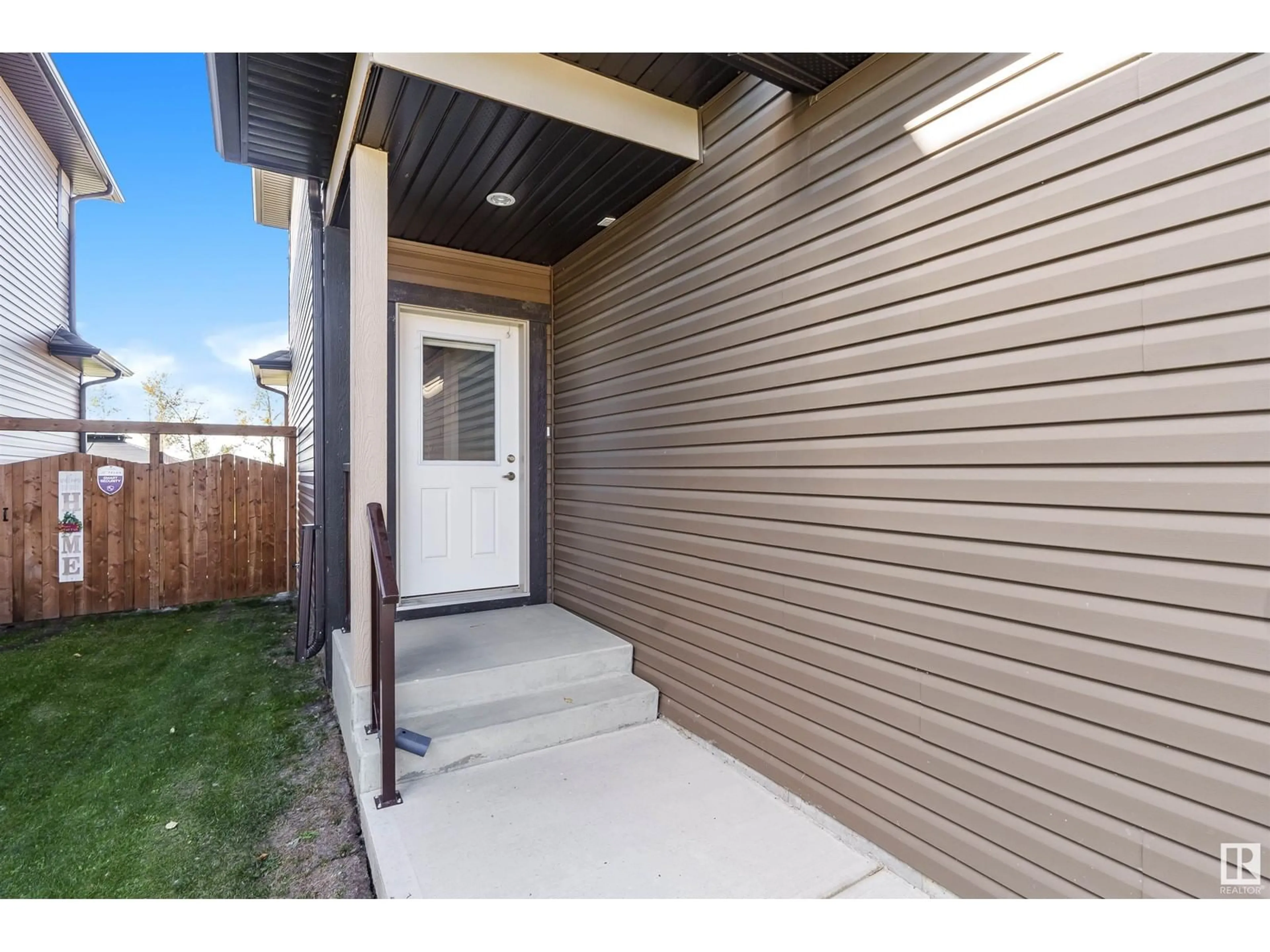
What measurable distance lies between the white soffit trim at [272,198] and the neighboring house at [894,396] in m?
3.43

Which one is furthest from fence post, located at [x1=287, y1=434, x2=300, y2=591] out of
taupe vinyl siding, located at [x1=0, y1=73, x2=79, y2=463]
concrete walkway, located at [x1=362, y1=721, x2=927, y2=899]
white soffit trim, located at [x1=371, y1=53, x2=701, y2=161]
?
white soffit trim, located at [x1=371, y1=53, x2=701, y2=161]

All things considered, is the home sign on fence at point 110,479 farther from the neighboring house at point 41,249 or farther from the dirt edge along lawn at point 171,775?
the dirt edge along lawn at point 171,775

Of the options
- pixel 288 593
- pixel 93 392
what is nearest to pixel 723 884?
pixel 288 593

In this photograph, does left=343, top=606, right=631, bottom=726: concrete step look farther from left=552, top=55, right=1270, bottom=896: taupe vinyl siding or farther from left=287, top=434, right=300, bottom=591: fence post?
left=287, top=434, right=300, bottom=591: fence post

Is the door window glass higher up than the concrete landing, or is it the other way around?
the door window glass

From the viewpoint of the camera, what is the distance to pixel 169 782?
2.50 m

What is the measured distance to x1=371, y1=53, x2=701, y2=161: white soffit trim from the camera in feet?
6.79

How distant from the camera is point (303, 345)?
18.3 feet

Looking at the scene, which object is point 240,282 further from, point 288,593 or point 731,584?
point 731,584

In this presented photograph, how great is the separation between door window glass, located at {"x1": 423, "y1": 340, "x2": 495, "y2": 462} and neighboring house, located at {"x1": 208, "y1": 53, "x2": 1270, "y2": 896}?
0.71ft

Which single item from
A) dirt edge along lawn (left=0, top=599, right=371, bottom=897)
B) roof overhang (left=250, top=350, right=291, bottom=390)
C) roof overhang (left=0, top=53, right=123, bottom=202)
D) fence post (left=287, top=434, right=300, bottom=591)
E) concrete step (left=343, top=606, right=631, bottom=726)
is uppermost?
roof overhang (left=0, top=53, right=123, bottom=202)

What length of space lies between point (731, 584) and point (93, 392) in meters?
16.6

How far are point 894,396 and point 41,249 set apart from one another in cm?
1023

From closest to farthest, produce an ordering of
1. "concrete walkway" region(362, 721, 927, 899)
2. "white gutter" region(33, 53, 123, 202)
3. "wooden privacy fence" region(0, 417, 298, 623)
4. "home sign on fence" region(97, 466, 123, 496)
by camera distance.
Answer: "concrete walkway" region(362, 721, 927, 899), "wooden privacy fence" region(0, 417, 298, 623), "home sign on fence" region(97, 466, 123, 496), "white gutter" region(33, 53, 123, 202)
